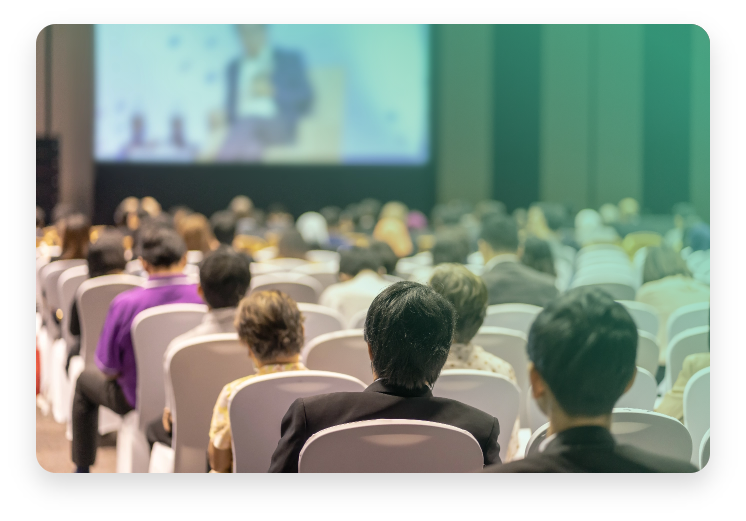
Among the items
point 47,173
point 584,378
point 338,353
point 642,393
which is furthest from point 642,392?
point 47,173

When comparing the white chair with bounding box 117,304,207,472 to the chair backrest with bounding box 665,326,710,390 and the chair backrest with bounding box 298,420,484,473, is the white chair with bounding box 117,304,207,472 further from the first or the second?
the chair backrest with bounding box 665,326,710,390

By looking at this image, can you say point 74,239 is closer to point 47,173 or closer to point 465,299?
point 465,299

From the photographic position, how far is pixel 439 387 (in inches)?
93.0

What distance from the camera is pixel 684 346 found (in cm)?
323

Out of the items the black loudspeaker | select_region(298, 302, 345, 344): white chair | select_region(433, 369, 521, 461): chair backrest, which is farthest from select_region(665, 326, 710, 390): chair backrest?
the black loudspeaker

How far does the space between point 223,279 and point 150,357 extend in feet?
1.50

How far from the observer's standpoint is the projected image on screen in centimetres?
1459

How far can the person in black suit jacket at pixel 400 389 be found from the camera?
1840mm

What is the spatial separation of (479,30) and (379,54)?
2.64 metres

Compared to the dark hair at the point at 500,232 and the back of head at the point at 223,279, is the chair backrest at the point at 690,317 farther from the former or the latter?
the back of head at the point at 223,279

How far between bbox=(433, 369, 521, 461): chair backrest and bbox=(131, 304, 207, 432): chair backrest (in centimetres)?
140

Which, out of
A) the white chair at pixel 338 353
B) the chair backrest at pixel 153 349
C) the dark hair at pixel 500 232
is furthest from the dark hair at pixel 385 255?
the white chair at pixel 338 353

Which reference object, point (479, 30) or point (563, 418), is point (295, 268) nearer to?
point (563, 418)

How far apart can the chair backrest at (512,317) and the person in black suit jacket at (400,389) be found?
187cm
